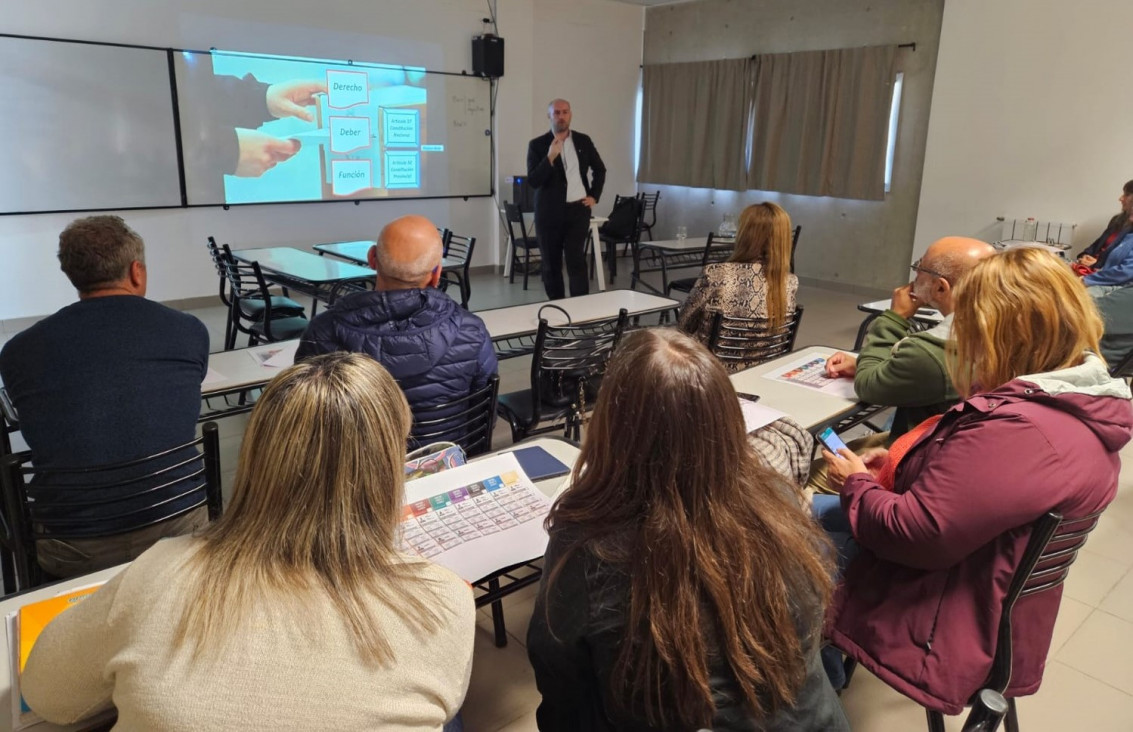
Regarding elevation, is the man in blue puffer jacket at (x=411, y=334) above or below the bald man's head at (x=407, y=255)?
below

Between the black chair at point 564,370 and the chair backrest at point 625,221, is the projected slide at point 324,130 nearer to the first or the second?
the chair backrest at point 625,221

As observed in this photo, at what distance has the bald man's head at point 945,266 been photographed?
79.3 inches

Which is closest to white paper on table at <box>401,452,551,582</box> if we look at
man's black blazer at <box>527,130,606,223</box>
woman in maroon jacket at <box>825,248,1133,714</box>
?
woman in maroon jacket at <box>825,248,1133,714</box>

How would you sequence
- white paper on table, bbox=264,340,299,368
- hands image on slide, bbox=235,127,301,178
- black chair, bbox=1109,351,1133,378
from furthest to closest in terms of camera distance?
hands image on slide, bbox=235,127,301,178, black chair, bbox=1109,351,1133,378, white paper on table, bbox=264,340,299,368

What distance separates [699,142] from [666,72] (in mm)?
980

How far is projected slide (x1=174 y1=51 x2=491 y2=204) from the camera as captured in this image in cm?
596

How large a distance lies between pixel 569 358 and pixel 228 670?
2.10 meters

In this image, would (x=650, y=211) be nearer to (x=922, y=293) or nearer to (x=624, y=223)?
(x=624, y=223)

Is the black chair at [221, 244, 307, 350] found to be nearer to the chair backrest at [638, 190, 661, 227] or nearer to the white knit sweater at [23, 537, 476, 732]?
the white knit sweater at [23, 537, 476, 732]

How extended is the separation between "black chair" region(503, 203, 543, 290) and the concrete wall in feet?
7.61

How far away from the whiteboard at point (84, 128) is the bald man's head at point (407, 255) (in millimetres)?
4433

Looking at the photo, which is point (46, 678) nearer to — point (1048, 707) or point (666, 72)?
point (1048, 707)

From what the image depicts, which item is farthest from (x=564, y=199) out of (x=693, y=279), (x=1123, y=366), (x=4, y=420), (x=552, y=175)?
(x=4, y=420)

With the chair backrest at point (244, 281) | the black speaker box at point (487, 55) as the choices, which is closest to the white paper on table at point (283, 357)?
the chair backrest at point (244, 281)
